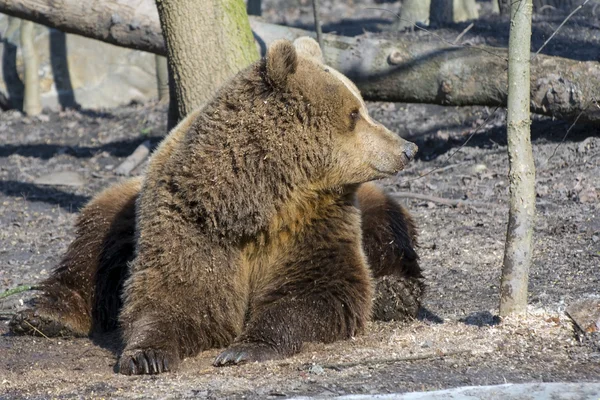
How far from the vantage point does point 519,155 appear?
4.30 metres

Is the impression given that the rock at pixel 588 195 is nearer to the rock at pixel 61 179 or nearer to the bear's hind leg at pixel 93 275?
the bear's hind leg at pixel 93 275

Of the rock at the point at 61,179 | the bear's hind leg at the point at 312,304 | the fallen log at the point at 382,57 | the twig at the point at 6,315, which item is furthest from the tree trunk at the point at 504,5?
the rock at the point at 61,179

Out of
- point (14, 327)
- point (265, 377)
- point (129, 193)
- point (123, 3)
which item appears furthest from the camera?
point (123, 3)

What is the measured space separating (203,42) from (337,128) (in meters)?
2.68

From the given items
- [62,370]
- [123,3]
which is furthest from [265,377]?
[123,3]

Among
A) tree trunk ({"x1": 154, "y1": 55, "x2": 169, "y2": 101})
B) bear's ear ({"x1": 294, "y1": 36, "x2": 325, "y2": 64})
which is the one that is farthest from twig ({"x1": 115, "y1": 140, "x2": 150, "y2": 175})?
bear's ear ({"x1": 294, "y1": 36, "x2": 325, "y2": 64})

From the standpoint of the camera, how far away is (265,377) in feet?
13.0

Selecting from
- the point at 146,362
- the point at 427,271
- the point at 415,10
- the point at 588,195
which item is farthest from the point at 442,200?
the point at 415,10

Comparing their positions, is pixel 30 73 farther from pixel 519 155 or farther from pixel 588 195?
pixel 519 155

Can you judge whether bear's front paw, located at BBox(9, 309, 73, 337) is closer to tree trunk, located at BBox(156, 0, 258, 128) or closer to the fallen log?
tree trunk, located at BBox(156, 0, 258, 128)

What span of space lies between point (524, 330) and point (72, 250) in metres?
2.90

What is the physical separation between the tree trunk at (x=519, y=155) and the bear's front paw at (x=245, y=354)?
51.7 inches

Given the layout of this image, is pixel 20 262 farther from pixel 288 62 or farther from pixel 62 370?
pixel 288 62

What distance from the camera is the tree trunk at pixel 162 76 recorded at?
12.9m
